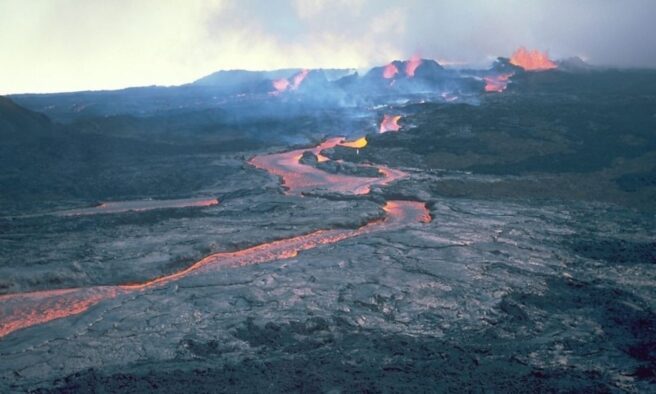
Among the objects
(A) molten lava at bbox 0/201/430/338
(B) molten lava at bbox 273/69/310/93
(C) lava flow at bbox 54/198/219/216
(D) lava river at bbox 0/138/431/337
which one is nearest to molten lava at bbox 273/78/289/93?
(B) molten lava at bbox 273/69/310/93

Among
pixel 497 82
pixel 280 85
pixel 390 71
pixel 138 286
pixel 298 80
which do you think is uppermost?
pixel 390 71

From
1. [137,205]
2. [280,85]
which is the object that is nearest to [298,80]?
[280,85]

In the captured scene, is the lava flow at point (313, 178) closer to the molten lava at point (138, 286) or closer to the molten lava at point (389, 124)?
the molten lava at point (138, 286)

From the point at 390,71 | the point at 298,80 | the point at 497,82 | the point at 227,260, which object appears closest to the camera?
the point at 227,260

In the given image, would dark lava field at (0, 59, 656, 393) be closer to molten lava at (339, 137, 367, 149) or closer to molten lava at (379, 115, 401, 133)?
molten lava at (339, 137, 367, 149)

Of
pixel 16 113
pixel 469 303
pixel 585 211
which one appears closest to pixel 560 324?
pixel 469 303

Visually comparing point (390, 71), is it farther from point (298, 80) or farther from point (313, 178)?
point (313, 178)

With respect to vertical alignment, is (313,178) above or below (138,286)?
above
